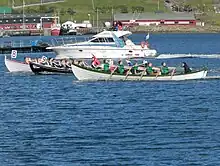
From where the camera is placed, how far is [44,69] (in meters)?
92.1

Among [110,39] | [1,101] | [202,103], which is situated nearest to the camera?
[202,103]

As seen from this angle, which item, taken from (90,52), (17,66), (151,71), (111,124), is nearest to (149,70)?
(151,71)

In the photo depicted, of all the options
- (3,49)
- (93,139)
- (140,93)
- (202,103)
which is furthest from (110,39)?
(93,139)

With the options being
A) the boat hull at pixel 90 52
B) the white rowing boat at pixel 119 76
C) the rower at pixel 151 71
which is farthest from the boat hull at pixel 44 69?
the boat hull at pixel 90 52

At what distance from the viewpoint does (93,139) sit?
47.5 m

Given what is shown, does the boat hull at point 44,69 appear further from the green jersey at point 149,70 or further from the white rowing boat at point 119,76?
the green jersey at point 149,70

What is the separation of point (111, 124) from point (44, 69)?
40.0 m

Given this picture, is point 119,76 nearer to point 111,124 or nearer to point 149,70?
point 149,70

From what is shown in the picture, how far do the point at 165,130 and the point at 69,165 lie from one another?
10.2m

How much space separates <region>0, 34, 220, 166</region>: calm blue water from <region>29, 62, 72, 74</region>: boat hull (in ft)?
31.3

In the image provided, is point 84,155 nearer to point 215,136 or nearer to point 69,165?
point 69,165

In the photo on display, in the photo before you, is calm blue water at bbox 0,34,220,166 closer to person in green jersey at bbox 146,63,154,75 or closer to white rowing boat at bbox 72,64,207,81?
white rowing boat at bbox 72,64,207,81

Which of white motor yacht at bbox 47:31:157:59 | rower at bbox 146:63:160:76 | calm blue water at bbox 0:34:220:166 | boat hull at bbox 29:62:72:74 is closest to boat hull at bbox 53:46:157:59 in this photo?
white motor yacht at bbox 47:31:157:59

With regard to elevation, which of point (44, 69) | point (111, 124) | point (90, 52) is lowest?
point (90, 52)
